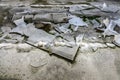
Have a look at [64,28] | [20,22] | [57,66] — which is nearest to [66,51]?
[57,66]

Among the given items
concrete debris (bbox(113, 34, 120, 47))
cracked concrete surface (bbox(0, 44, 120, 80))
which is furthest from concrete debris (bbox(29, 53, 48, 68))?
concrete debris (bbox(113, 34, 120, 47))

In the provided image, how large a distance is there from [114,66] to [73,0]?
142 centimetres

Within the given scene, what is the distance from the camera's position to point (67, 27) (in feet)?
6.92

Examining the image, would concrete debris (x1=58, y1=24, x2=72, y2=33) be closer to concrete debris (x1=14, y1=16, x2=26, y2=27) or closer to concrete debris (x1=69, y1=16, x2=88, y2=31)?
concrete debris (x1=69, y1=16, x2=88, y2=31)

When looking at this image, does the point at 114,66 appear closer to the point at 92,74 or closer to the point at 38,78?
the point at 92,74

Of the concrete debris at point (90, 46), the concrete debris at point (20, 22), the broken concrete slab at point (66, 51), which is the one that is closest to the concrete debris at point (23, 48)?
the broken concrete slab at point (66, 51)

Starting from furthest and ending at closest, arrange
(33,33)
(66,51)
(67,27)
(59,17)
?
(59,17) → (67,27) → (33,33) → (66,51)

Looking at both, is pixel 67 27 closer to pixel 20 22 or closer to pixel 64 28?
pixel 64 28

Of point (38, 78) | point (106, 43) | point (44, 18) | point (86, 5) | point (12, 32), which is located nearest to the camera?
point (38, 78)

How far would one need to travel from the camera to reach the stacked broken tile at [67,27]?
5.99 feet

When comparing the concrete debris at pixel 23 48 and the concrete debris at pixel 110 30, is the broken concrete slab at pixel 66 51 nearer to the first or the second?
the concrete debris at pixel 23 48

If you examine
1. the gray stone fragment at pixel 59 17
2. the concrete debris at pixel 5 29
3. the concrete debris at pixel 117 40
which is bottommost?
the concrete debris at pixel 5 29

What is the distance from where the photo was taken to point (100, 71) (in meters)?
1.57

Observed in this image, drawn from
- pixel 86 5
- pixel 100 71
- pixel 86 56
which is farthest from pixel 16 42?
pixel 86 5
